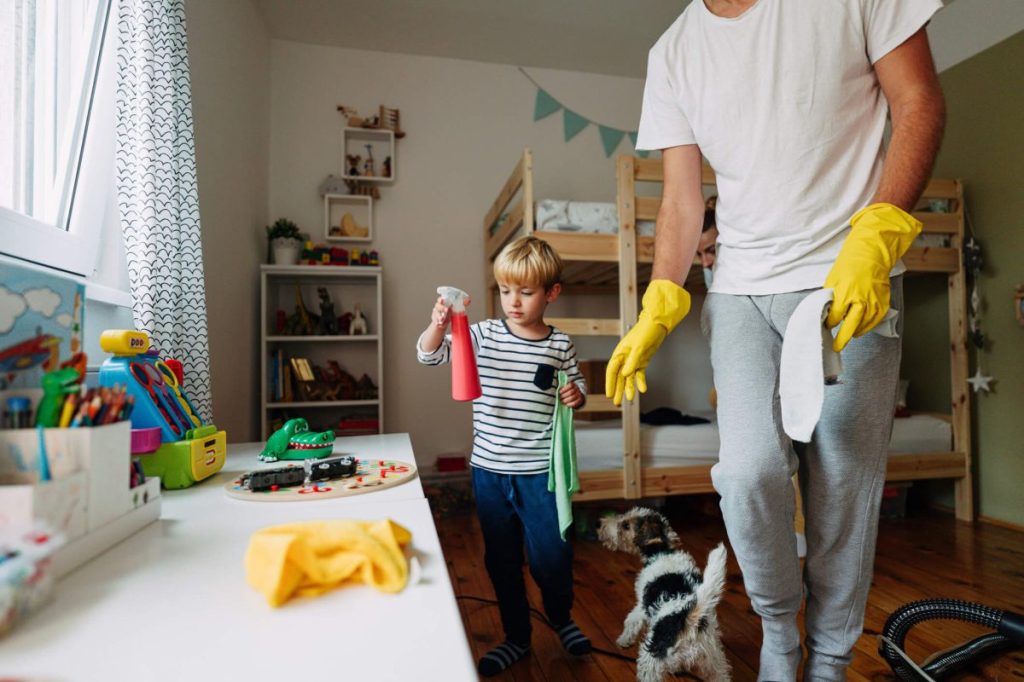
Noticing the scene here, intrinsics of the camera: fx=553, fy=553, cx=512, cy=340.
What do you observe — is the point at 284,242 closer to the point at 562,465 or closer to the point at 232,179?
the point at 232,179

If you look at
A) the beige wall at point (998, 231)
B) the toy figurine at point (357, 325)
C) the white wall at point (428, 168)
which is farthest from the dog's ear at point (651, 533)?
the beige wall at point (998, 231)

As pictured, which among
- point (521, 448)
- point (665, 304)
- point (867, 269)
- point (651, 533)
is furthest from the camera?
point (651, 533)

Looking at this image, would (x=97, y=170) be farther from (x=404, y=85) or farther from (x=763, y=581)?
(x=404, y=85)

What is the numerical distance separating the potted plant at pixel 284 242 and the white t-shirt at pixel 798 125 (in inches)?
83.2

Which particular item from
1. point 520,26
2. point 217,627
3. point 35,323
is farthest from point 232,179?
point 217,627

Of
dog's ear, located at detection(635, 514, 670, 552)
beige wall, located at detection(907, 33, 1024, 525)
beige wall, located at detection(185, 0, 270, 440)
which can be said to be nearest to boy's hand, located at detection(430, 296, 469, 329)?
dog's ear, located at detection(635, 514, 670, 552)

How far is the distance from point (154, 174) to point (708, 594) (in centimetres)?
145

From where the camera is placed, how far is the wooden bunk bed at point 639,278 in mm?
2107

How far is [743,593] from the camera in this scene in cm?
159

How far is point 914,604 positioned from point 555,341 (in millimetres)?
935

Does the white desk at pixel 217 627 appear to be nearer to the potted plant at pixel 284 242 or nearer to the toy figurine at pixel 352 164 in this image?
the potted plant at pixel 284 242

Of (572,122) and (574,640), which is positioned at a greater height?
(572,122)

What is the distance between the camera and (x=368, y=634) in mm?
328

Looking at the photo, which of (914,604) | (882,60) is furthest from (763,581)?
(882,60)
